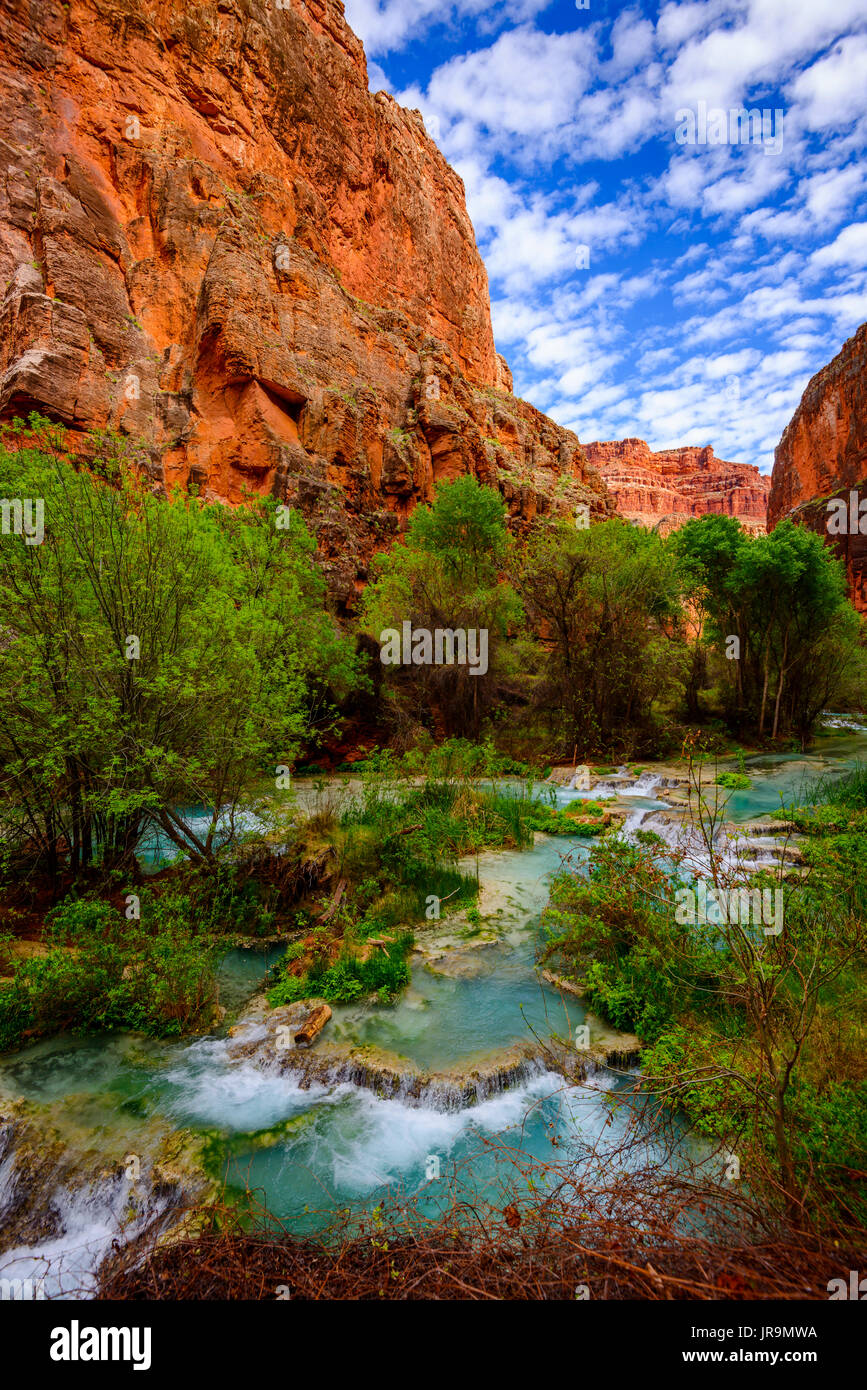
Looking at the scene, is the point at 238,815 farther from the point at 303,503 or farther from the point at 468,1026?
the point at 303,503

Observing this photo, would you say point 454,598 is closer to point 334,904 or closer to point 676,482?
point 334,904

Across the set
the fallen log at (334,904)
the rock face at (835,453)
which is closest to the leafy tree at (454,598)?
the fallen log at (334,904)

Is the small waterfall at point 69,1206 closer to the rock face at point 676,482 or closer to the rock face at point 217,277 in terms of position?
the rock face at point 217,277

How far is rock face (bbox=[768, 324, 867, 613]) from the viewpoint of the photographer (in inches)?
1953

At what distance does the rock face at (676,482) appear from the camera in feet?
428

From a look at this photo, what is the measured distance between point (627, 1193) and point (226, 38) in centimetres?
5592

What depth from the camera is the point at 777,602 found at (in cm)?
2244

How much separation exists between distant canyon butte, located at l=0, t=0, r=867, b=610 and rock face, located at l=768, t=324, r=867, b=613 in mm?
25535

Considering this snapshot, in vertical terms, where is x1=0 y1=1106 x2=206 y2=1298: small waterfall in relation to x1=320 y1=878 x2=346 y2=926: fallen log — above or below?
below

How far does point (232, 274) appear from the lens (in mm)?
27422

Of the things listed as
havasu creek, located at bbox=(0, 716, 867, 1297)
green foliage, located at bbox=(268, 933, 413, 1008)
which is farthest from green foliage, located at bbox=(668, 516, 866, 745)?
havasu creek, located at bbox=(0, 716, 867, 1297)

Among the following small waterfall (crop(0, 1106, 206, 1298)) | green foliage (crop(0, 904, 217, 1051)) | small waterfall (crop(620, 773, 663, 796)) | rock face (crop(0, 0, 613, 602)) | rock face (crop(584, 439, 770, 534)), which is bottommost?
small waterfall (crop(0, 1106, 206, 1298))

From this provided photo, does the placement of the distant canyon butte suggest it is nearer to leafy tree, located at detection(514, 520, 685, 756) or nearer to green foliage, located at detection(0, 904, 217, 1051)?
leafy tree, located at detection(514, 520, 685, 756)

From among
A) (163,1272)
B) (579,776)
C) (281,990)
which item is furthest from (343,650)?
(163,1272)
